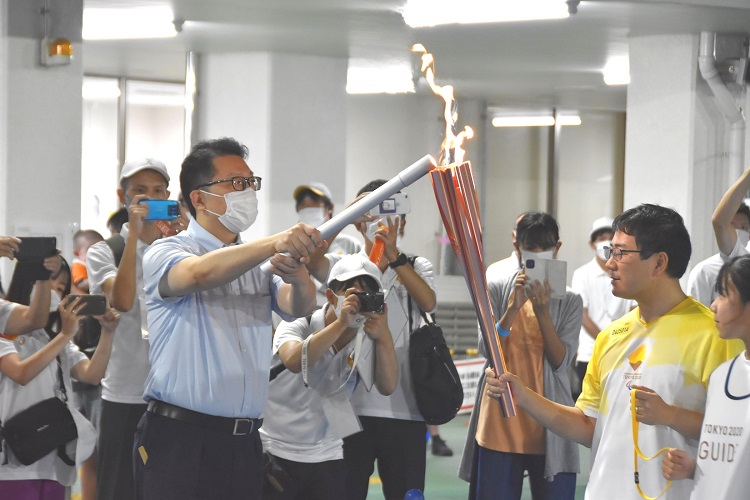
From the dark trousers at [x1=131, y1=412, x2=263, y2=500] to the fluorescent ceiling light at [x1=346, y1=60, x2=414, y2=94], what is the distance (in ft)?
23.6

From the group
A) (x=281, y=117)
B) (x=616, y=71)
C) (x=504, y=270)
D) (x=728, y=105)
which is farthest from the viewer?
(x=616, y=71)

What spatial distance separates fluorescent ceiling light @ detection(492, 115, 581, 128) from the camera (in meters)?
14.0

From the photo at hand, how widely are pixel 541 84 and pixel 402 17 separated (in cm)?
412

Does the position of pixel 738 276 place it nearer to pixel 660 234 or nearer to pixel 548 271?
pixel 660 234

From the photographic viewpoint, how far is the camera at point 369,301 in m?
4.55

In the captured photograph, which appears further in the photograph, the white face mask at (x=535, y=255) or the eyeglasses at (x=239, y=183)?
the white face mask at (x=535, y=255)

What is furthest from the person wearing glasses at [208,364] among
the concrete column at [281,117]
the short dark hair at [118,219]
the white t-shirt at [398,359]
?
the concrete column at [281,117]

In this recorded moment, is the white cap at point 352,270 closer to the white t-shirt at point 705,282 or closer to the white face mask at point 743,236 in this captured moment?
the white t-shirt at point 705,282

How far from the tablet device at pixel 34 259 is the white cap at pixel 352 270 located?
1214 millimetres

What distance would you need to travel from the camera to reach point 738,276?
3064 mm

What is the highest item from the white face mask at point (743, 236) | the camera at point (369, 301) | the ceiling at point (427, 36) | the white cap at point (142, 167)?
the ceiling at point (427, 36)

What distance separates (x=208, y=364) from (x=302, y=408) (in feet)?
4.47

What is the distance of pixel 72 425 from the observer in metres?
4.66

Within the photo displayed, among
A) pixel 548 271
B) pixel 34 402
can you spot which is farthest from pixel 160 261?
pixel 548 271
